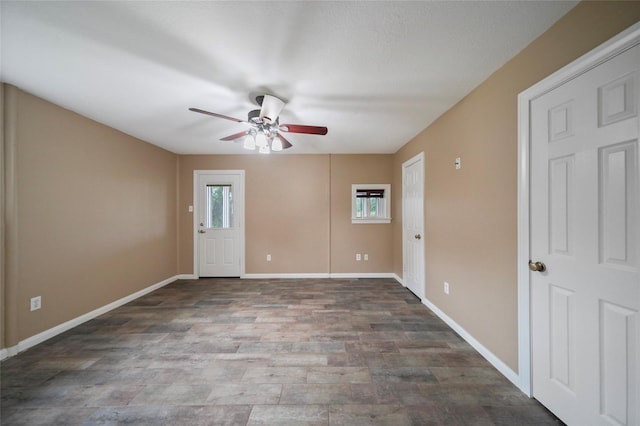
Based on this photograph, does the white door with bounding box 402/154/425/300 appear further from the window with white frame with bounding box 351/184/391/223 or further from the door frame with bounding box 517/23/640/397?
the door frame with bounding box 517/23/640/397

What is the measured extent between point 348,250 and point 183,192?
3367 millimetres

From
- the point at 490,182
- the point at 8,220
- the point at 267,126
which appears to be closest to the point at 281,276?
the point at 267,126

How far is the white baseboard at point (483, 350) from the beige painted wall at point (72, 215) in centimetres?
410

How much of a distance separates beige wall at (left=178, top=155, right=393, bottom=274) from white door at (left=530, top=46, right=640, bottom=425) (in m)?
3.00

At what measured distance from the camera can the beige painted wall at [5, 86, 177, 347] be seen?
6.91ft

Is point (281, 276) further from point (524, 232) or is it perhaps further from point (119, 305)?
point (524, 232)

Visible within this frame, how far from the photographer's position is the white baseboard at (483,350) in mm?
1703

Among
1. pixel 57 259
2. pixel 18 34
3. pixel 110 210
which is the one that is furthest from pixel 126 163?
pixel 18 34

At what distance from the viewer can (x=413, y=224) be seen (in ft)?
11.7

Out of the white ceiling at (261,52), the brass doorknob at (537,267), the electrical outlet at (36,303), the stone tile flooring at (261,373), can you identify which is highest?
the white ceiling at (261,52)

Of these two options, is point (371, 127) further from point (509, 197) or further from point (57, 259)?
point (57, 259)

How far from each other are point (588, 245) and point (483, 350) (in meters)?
1.28

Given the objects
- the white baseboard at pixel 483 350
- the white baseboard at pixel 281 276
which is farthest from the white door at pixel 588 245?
the white baseboard at pixel 281 276

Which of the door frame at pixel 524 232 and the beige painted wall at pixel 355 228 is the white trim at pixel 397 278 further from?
the door frame at pixel 524 232
